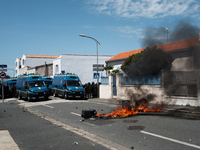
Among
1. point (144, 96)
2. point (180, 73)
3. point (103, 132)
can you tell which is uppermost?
point (180, 73)

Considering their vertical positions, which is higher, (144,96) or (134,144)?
(144,96)

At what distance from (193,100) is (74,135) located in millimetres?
9561

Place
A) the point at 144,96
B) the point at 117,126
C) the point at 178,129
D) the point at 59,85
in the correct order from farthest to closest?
the point at 59,85 < the point at 144,96 < the point at 117,126 < the point at 178,129

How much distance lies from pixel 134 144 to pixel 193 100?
30.0ft

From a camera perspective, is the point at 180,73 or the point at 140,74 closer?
the point at 180,73

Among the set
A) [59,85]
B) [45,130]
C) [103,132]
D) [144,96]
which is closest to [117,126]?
[103,132]

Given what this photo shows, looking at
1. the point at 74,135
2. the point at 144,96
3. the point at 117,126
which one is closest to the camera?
the point at 74,135

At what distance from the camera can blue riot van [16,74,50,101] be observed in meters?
20.1

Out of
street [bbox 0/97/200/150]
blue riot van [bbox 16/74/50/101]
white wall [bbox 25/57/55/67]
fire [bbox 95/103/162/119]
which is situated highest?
white wall [bbox 25/57/55/67]

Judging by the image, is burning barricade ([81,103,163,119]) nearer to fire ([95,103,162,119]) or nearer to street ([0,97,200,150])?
fire ([95,103,162,119])

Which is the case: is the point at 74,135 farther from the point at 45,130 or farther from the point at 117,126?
the point at 117,126

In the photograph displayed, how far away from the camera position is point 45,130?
7168mm

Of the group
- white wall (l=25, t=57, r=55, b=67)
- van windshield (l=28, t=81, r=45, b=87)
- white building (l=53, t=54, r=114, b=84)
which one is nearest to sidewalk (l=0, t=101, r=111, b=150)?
van windshield (l=28, t=81, r=45, b=87)

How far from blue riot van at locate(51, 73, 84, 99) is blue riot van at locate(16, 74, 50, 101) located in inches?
75.5
